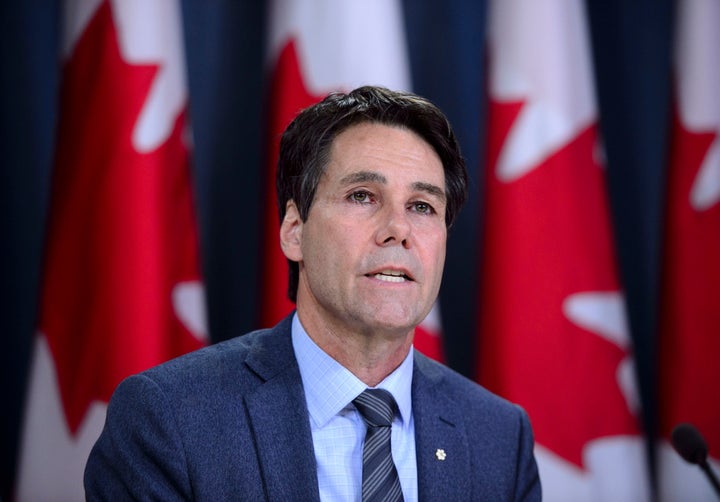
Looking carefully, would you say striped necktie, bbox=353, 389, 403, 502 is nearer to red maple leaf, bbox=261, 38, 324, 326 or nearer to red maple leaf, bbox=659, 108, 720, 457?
red maple leaf, bbox=261, 38, 324, 326

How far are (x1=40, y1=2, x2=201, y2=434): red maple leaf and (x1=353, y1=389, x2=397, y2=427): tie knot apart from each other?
0.94m

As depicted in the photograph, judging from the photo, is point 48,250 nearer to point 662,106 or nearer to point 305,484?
point 305,484

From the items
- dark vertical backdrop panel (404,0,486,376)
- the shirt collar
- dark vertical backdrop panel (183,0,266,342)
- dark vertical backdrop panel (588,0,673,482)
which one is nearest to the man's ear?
the shirt collar

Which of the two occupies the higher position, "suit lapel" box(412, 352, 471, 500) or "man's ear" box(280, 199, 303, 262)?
"man's ear" box(280, 199, 303, 262)

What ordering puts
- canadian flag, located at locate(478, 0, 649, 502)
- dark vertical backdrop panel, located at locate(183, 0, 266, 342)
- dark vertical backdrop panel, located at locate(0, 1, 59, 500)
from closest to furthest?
canadian flag, located at locate(478, 0, 649, 502)
dark vertical backdrop panel, located at locate(0, 1, 59, 500)
dark vertical backdrop panel, located at locate(183, 0, 266, 342)

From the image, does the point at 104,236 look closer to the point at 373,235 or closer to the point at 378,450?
the point at 373,235

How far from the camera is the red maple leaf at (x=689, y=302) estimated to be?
2596 mm

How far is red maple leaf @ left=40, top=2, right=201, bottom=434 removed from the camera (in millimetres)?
2436

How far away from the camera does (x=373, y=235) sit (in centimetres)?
174

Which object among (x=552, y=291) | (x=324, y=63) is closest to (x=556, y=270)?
(x=552, y=291)

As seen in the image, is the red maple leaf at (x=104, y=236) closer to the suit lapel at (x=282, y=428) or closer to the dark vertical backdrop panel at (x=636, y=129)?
the suit lapel at (x=282, y=428)

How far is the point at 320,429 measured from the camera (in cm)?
174

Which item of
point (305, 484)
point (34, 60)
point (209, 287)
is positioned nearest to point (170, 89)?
point (34, 60)

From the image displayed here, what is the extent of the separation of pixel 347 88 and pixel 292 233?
80 cm
